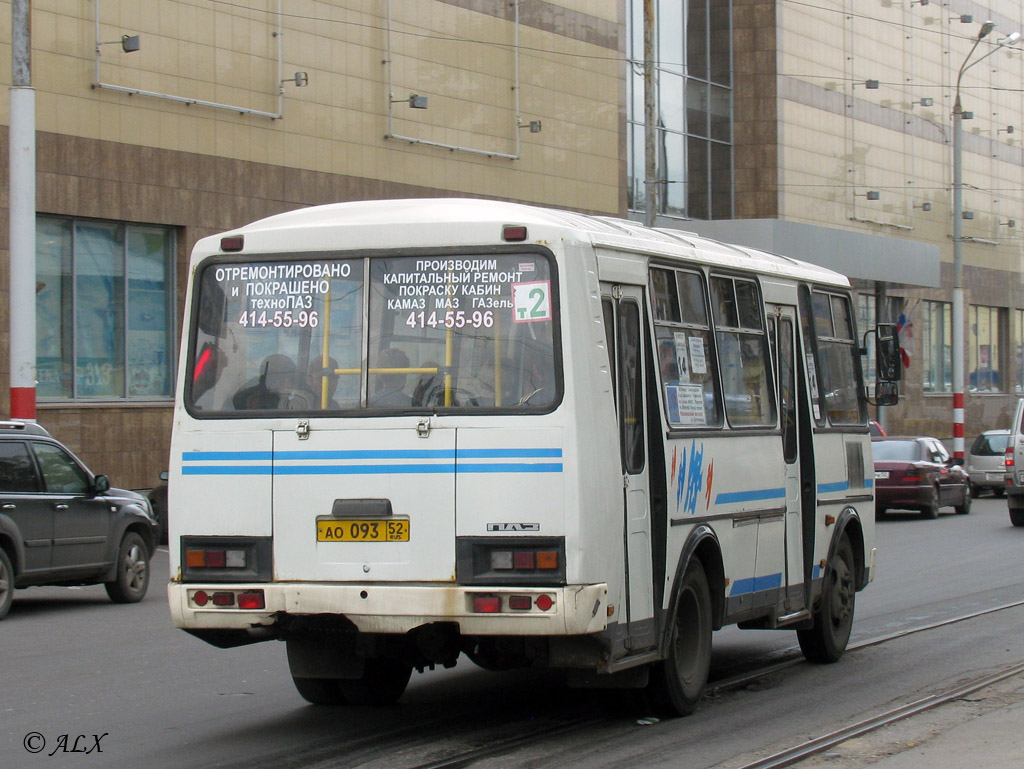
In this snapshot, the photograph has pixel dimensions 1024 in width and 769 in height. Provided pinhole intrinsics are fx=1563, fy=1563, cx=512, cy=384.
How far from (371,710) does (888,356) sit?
4962mm

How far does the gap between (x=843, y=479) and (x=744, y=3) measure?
35569 mm

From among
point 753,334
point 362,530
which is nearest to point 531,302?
point 362,530

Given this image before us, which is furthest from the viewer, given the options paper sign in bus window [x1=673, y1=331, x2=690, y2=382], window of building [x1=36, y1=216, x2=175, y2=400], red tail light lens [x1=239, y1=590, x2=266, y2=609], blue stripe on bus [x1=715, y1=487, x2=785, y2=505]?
window of building [x1=36, y1=216, x2=175, y2=400]

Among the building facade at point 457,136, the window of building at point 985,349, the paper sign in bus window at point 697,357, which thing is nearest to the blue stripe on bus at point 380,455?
the paper sign in bus window at point 697,357

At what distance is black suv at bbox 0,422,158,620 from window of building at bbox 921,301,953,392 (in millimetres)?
39822

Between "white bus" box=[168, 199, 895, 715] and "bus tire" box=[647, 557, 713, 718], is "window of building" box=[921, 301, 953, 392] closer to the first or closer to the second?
"bus tire" box=[647, 557, 713, 718]

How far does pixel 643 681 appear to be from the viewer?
838cm

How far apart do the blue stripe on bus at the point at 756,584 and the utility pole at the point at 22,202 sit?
426 inches

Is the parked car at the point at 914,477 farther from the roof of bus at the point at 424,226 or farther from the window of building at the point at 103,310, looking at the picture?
the roof of bus at the point at 424,226

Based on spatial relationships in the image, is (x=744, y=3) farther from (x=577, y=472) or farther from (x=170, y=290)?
(x=577, y=472)

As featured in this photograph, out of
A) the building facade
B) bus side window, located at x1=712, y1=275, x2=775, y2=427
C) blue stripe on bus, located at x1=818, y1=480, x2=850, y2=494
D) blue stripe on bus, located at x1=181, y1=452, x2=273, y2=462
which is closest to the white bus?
blue stripe on bus, located at x1=181, y1=452, x2=273, y2=462

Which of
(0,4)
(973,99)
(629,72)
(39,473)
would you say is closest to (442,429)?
(39,473)

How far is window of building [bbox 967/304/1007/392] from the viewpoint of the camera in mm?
55219

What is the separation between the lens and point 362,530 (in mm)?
7750
